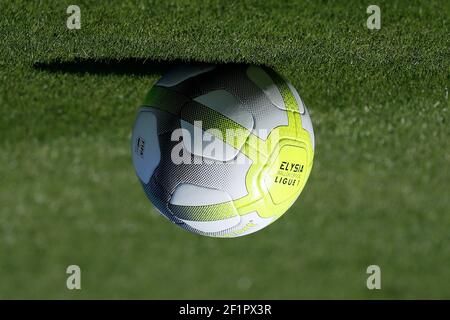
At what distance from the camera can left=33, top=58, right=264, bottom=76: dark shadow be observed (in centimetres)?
1315

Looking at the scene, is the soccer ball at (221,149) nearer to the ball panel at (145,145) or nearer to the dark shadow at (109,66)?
the ball panel at (145,145)

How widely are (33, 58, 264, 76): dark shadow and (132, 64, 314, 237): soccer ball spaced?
294 centimetres

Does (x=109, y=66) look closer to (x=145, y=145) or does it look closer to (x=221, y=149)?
(x=145, y=145)

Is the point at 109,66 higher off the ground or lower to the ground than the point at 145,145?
higher

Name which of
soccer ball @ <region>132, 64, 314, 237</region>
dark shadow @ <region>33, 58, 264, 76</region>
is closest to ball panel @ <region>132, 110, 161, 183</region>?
soccer ball @ <region>132, 64, 314, 237</region>

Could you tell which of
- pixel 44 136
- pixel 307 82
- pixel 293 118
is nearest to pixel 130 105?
pixel 44 136

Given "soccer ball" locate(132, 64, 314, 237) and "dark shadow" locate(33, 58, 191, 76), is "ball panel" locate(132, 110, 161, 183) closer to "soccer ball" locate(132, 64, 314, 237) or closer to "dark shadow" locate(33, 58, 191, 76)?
"soccer ball" locate(132, 64, 314, 237)

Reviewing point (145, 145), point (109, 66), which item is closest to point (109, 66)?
point (109, 66)

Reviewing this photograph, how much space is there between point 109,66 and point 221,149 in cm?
397

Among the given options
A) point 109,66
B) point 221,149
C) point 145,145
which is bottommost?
point 221,149

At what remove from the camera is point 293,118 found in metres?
10.2

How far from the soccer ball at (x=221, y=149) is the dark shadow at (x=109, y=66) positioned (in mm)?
2939

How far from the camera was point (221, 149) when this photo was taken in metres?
9.69

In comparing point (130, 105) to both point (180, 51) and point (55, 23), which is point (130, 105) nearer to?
point (180, 51)
